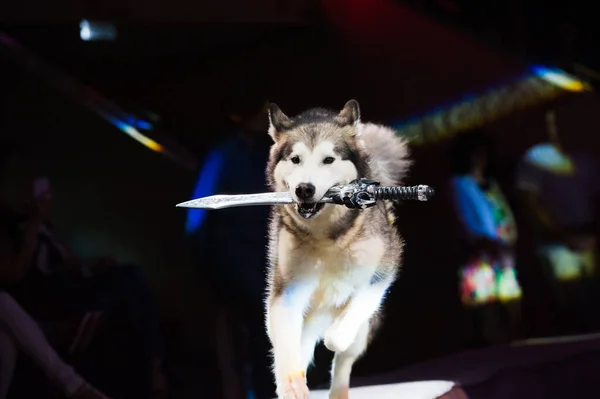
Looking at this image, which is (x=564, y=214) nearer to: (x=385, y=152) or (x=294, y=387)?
(x=385, y=152)

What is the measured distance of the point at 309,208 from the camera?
5.94ft

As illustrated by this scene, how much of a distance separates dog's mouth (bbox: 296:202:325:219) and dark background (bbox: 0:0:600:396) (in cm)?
33

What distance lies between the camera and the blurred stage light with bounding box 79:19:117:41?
2.06 m

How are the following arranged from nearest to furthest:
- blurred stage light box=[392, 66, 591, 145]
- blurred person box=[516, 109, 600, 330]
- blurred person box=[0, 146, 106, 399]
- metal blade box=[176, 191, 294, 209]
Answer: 1. metal blade box=[176, 191, 294, 209]
2. blurred person box=[0, 146, 106, 399]
3. blurred stage light box=[392, 66, 591, 145]
4. blurred person box=[516, 109, 600, 330]

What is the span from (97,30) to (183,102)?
0.99ft

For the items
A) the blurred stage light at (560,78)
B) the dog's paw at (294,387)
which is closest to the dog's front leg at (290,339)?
the dog's paw at (294,387)

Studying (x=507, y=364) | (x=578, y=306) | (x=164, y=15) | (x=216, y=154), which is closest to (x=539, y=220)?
(x=578, y=306)

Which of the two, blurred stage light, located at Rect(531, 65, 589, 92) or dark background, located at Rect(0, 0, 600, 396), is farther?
blurred stage light, located at Rect(531, 65, 589, 92)

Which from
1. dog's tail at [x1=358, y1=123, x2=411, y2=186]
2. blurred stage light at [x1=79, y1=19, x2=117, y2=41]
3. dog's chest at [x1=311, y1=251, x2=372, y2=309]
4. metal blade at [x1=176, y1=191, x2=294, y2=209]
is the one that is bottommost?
dog's chest at [x1=311, y1=251, x2=372, y2=309]

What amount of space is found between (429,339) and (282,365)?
0.50 m

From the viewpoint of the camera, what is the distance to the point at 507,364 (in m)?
2.22

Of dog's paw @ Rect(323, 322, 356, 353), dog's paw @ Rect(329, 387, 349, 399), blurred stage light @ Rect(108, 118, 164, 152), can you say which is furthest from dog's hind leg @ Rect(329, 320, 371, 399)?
blurred stage light @ Rect(108, 118, 164, 152)

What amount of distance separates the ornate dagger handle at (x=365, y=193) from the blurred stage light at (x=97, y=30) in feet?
2.53

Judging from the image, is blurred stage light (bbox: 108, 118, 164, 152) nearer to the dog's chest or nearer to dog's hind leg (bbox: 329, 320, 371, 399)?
the dog's chest
